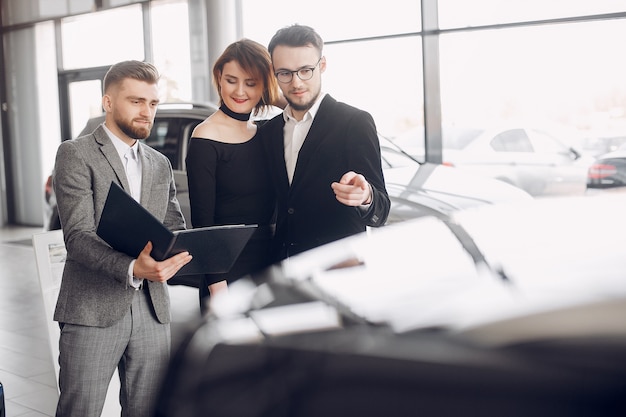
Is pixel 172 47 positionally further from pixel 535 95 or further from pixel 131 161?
pixel 131 161

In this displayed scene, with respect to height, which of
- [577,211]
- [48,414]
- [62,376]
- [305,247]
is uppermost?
[577,211]

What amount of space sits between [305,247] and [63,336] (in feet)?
2.72

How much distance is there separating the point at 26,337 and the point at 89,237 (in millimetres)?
3562

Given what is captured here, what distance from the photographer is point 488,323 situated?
3.59 feet

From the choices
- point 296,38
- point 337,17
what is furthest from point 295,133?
point 337,17

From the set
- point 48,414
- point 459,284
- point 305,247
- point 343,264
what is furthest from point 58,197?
point 48,414

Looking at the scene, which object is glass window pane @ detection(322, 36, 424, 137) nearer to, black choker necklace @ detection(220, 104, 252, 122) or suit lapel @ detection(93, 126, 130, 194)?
black choker necklace @ detection(220, 104, 252, 122)

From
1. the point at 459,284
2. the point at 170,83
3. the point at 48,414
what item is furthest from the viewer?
the point at 170,83

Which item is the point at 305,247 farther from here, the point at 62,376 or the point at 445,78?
the point at 445,78

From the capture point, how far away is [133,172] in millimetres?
2568

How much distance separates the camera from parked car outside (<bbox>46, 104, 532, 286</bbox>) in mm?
4793

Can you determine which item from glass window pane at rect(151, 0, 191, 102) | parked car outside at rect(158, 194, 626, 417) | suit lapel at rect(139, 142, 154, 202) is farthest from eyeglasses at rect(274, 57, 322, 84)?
glass window pane at rect(151, 0, 191, 102)

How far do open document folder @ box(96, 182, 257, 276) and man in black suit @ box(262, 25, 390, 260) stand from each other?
0.28m

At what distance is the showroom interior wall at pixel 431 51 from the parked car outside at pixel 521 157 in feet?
0.46
